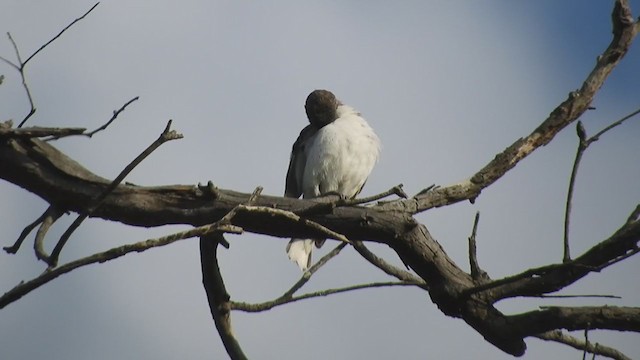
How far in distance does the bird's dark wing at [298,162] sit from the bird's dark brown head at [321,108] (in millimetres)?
90

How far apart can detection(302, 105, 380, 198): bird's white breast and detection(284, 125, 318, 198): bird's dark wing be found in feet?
0.58

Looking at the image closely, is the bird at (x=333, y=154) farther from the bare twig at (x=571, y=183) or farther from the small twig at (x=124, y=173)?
the small twig at (x=124, y=173)

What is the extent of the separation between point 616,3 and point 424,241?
5.29ft

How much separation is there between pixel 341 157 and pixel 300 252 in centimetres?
110

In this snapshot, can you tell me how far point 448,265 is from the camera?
4.70 metres

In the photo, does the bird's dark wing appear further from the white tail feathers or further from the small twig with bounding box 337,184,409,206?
the small twig with bounding box 337,184,409,206

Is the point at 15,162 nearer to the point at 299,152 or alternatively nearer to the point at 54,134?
the point at 54,134

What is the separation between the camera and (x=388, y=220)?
465 cm

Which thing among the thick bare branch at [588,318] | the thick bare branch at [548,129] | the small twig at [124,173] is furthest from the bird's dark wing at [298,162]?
the small twig at [124,173]

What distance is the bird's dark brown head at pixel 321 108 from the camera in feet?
29.0

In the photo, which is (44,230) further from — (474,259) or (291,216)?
(474,259)

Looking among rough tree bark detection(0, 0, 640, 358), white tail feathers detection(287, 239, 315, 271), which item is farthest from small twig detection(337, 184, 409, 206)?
white tail feathers detection(287, 239, 315, 271)

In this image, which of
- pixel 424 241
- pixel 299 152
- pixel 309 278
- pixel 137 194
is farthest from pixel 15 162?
pixel 299 152

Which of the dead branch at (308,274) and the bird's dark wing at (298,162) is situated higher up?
the bird's dark wing at (298,162)
